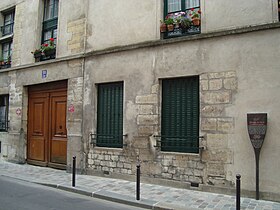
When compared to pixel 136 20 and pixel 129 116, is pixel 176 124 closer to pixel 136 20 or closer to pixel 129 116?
pixel 129 116

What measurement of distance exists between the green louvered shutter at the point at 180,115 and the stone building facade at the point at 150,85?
0.12 m

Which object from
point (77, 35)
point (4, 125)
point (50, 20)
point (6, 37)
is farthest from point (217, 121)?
point (6, 37)

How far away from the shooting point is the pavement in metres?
5.88

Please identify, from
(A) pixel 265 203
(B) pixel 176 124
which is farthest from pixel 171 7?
(A) pixel 265 203

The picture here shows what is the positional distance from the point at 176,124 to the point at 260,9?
3.28m

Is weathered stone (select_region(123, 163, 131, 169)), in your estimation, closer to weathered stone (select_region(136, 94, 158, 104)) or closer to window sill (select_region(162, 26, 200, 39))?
weathered stone (select_region(136, 94, 158, 104))

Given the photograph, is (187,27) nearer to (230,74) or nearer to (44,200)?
(230,74)

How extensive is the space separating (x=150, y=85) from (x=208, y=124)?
1.88 meters

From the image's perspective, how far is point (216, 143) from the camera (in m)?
6.93

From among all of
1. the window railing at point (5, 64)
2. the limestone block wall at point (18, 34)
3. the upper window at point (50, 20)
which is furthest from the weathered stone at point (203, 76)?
the window railing at point (5, 64)

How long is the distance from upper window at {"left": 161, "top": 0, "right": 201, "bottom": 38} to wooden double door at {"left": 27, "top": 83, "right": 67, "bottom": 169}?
4198mm

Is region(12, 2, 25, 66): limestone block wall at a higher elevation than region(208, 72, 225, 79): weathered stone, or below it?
higher

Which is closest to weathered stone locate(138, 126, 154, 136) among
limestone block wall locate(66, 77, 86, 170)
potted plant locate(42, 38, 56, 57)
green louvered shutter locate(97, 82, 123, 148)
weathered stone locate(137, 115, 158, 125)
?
weathered stone locate(137, 115, 158, 125)

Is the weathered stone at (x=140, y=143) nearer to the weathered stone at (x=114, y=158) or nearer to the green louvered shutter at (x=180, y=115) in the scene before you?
the green louvered shutter at (x=180, y=115)
